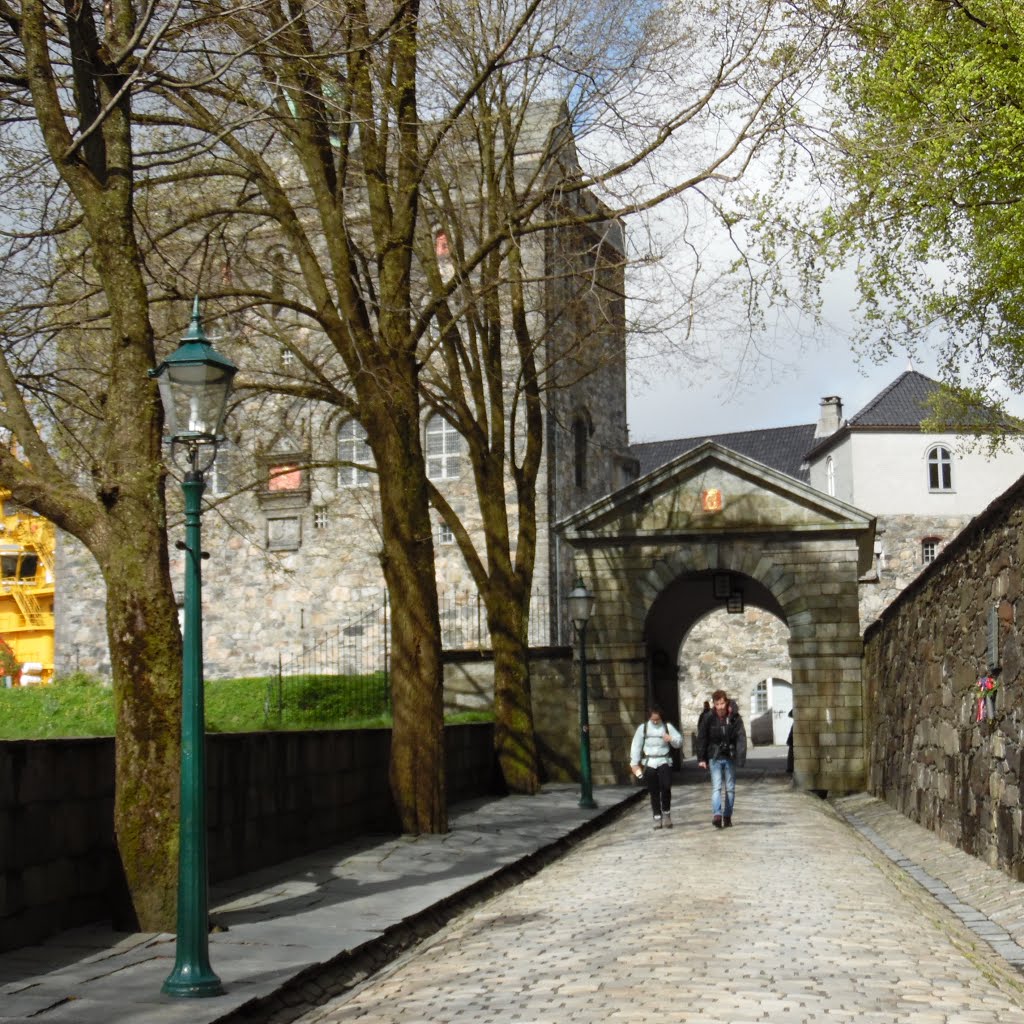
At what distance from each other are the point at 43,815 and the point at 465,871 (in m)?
4.63

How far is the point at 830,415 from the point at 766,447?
155 inches

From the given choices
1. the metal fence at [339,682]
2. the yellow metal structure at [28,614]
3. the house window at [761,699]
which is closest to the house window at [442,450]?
the metal fence at [339,682]

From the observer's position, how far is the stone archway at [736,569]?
27.0m

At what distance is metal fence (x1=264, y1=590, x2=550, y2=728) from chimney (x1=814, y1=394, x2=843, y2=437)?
96.0 ft

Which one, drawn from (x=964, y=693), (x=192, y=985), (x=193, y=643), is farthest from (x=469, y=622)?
(x=192, y=985)

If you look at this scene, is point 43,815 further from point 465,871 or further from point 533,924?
point 465,871

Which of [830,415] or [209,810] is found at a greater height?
[830,415]

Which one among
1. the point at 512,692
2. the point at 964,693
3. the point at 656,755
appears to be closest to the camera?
the point at 964,693

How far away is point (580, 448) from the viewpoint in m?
38.1

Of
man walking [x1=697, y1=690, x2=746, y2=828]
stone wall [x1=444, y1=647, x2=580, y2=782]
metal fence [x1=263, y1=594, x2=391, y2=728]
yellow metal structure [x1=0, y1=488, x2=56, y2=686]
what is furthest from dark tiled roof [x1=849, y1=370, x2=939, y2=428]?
man walking [x1=697, y1=690, x2=746, y2=828]

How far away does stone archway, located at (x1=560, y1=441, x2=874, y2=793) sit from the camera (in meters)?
27.0

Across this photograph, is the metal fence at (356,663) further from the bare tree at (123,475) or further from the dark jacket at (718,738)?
the bare tree at (123,475)

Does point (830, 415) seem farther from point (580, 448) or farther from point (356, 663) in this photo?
point (356, 663)

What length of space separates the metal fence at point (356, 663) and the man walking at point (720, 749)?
27.9ft
